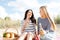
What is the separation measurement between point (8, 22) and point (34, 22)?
31 centimetres

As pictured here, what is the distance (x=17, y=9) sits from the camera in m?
1.95

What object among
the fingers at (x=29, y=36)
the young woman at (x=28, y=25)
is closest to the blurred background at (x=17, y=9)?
the young woman at (x=28, y=25)

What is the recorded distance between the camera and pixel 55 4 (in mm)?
1942

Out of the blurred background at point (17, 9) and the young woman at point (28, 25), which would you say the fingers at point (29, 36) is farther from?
the blurred background at point (17, 9)

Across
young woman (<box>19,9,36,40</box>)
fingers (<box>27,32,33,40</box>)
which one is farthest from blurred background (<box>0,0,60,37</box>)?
fingers (<box>27,32,33,40</box>)

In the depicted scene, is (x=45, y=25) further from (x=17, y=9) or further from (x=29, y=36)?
(x=17, y=9)

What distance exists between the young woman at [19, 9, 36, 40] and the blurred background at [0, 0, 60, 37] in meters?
0.05

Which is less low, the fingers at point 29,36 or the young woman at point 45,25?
the young woman at point 45,25

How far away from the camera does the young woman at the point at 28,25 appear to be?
75.6 inches

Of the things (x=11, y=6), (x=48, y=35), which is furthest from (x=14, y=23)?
(x=48, y=35)

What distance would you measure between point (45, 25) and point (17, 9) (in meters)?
0.39

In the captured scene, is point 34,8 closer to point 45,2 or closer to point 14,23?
point 45,2

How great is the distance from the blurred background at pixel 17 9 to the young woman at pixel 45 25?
51 mm

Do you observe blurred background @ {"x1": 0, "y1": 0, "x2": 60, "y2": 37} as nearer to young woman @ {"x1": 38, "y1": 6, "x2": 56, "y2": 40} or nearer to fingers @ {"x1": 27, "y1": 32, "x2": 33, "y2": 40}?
young woman @ {"x1": 38, "y1": 6, "x2": 56, "y2": 40}
